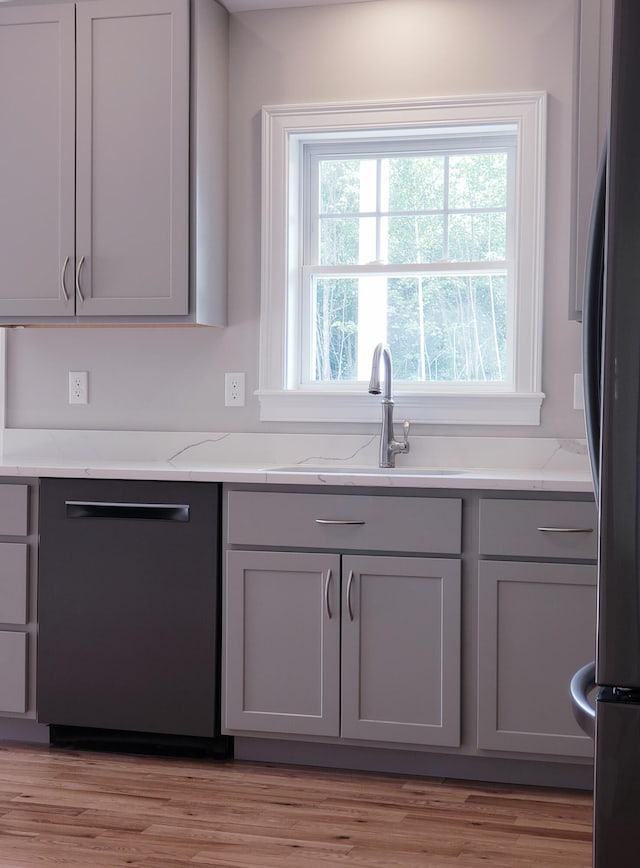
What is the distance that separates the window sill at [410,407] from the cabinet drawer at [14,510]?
0.86 meters

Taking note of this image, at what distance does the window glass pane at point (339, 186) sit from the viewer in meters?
3.48

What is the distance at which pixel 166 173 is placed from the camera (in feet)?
10.5

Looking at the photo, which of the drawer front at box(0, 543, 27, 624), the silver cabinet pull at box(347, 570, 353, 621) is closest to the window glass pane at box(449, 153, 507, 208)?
the silver cabinet pull at box(347, 570, 353, 621)

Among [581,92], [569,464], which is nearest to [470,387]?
→ [569,464]

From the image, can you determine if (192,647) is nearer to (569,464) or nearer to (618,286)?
(569,464)

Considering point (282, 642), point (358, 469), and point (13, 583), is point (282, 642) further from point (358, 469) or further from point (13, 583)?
point (13, 583)

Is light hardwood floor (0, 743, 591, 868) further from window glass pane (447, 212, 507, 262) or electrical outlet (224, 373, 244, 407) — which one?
window glass pane (447, 212, 507, 262)

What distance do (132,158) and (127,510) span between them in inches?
45.2

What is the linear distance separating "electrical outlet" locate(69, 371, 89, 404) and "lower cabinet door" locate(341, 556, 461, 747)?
4.24ft

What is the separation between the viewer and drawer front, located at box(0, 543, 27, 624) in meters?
3.07

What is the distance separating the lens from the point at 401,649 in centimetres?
282

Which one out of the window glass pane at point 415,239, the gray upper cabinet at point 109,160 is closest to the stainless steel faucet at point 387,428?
the window glass pane at point 415,239

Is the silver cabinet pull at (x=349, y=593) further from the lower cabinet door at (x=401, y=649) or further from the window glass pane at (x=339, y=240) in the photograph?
the window glass pane at (x=339, y=240)

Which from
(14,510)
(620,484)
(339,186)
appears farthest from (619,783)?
(339,186)
